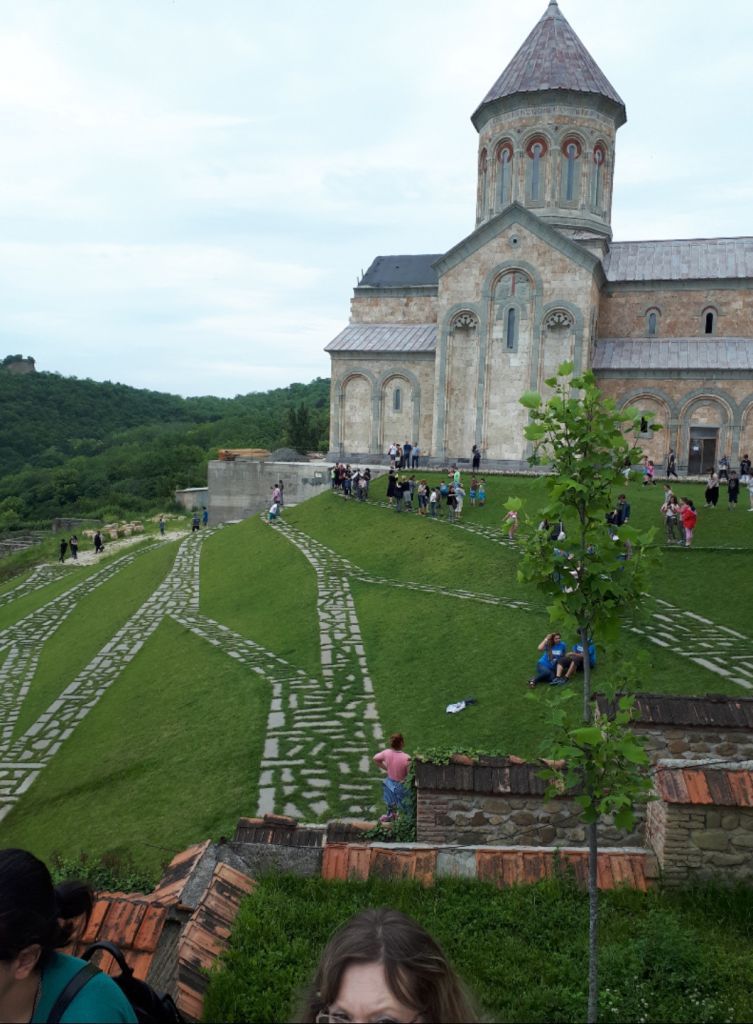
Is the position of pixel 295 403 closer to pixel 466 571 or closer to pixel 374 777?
pixel 466 571

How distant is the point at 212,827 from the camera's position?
8148 millimetres

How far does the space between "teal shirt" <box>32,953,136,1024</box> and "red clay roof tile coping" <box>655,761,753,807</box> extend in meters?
4.39

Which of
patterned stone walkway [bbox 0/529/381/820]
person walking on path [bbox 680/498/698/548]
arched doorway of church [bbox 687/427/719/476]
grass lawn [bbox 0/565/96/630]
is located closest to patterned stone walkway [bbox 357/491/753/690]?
person walking on path [bbox 680/498/698/548]

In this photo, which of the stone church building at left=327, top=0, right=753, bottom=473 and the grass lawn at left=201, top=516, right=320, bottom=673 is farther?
the stone church building at left=327, top=0, right=753, bottom=473

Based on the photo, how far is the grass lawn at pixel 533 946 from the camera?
14.0 ft

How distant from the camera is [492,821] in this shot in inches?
251

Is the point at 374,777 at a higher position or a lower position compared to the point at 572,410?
lower

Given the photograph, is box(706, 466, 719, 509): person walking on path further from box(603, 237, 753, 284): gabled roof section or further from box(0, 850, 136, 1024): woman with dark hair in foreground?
box(0, 850, 136, 1024): woman with dark hair in foreground

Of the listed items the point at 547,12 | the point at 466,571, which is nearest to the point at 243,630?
the point at 466,571

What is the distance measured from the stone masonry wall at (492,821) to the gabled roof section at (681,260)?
30293 mm

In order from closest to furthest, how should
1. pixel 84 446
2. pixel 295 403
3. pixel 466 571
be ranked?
pixel 466 571 → pixel 84 446 → pixel 295 403

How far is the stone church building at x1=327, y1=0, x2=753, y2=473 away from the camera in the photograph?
97.1ft

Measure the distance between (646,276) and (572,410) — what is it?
31.4 metres

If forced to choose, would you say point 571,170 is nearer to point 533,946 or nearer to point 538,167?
point 538,167
